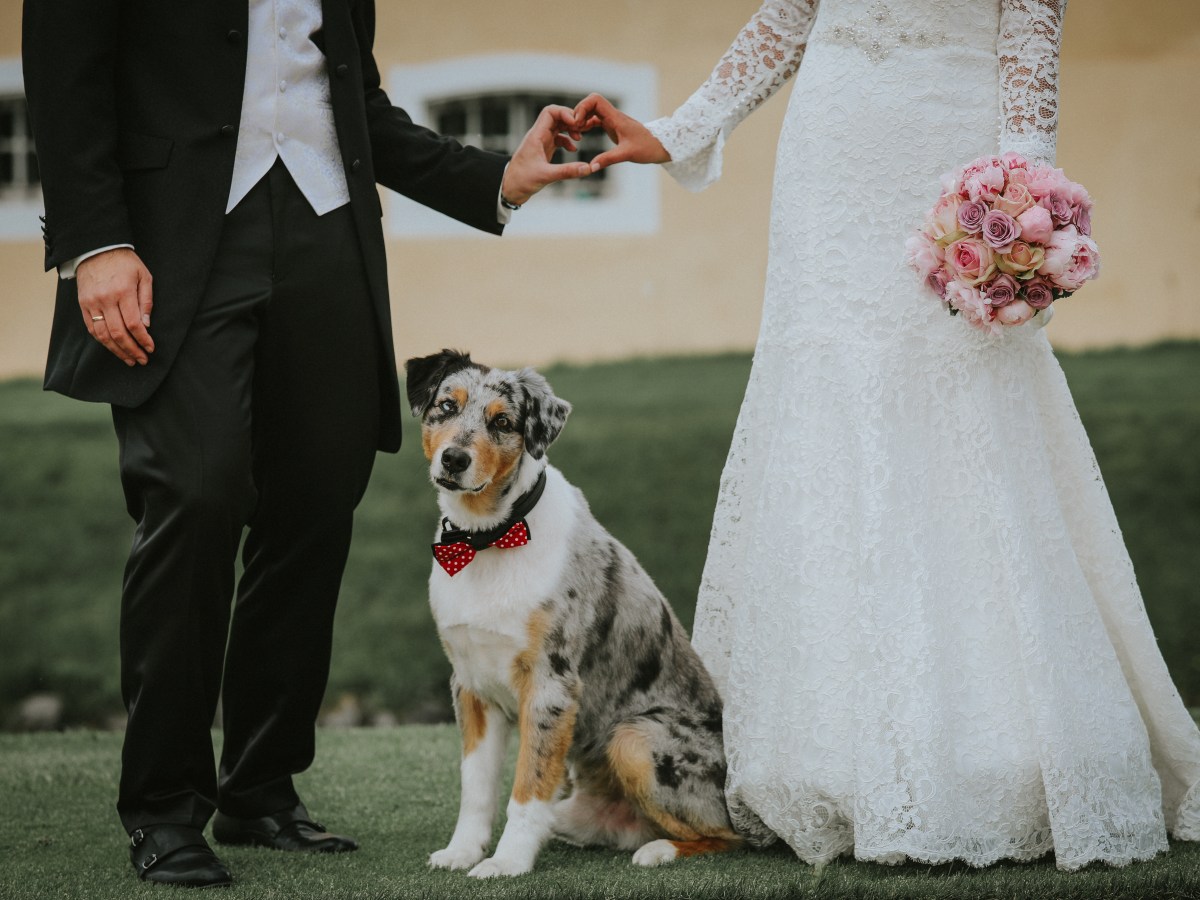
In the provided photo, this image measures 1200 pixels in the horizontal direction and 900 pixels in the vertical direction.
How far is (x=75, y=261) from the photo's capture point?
3129 mm

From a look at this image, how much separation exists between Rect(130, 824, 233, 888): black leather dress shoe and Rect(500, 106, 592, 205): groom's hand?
5.99 feet

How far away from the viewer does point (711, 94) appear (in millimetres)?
3859

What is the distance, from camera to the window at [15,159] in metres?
7.90

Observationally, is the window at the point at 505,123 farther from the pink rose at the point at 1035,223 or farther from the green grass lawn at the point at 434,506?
the pink rose at the point at 1035,223

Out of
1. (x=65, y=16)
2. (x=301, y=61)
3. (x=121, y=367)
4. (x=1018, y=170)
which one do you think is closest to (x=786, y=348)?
(x=1018, y=170)

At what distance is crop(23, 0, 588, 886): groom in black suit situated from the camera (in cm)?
311

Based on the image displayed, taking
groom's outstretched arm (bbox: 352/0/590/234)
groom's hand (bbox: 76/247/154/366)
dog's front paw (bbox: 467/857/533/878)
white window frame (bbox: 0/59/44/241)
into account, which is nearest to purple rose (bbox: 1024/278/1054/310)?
groom's outstretched arm (bbox: 352/0/590/234)

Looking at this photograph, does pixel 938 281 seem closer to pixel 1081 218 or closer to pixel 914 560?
pixel 1081 218

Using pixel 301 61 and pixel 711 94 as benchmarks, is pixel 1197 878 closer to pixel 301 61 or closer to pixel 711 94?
pixel 711 94

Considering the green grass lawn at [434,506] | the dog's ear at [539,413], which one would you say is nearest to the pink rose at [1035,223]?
the dog's ear at [539,413]

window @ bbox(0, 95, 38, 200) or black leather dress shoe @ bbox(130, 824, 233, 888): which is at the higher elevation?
window @ bbox(0, 95, 38, 200)

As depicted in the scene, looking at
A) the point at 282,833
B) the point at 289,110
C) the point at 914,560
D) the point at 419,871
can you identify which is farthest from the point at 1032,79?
the point at 282,833

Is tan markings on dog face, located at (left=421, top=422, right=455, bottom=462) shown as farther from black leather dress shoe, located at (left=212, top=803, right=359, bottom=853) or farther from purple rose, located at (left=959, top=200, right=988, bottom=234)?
purple rose, located at (left=959, top=200, right=988, bottom=234)

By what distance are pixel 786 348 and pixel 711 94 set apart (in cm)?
80
